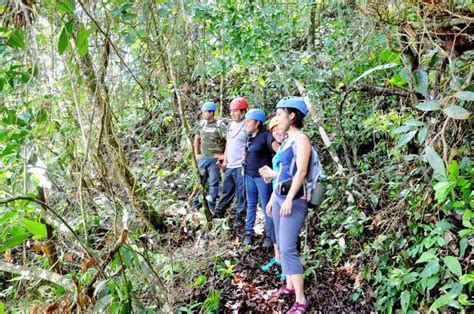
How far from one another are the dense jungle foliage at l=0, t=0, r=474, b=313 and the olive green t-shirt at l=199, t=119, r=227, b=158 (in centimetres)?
84

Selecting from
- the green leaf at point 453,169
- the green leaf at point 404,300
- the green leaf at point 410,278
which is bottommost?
the green leaf at point 404,300

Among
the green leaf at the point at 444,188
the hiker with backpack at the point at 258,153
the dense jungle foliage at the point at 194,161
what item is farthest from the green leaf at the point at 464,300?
the hiker with backpack at the point at 258,153

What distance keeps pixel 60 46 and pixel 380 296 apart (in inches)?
122

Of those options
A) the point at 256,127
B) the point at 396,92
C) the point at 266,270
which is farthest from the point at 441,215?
the point at 256,127

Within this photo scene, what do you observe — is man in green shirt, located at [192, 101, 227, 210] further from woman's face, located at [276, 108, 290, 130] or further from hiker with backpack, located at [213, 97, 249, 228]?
woman's face, located at [276, 108, 290, 130]

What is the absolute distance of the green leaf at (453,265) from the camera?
2.68 metres

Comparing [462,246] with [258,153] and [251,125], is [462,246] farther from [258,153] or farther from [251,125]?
[251,125]

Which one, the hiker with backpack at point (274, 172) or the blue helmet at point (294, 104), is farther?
the hiker with backpack at point (274, 172)

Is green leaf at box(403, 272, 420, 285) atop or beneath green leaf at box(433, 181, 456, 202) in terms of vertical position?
beneath

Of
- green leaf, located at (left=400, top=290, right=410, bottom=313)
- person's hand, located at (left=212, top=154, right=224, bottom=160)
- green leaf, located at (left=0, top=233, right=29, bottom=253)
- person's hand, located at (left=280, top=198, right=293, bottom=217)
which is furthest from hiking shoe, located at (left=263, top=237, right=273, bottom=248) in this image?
green leaf, located at (left=0, top=233, right=29, bottom=253)

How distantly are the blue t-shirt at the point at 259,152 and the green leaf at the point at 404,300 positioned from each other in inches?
88.0

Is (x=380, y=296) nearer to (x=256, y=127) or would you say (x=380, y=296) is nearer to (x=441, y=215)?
(x=441, y=215)

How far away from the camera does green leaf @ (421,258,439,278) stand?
2.88 meters

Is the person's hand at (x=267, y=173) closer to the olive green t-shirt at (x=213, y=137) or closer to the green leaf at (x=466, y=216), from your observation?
the olive green t-shirt at (x=213, y=137)
